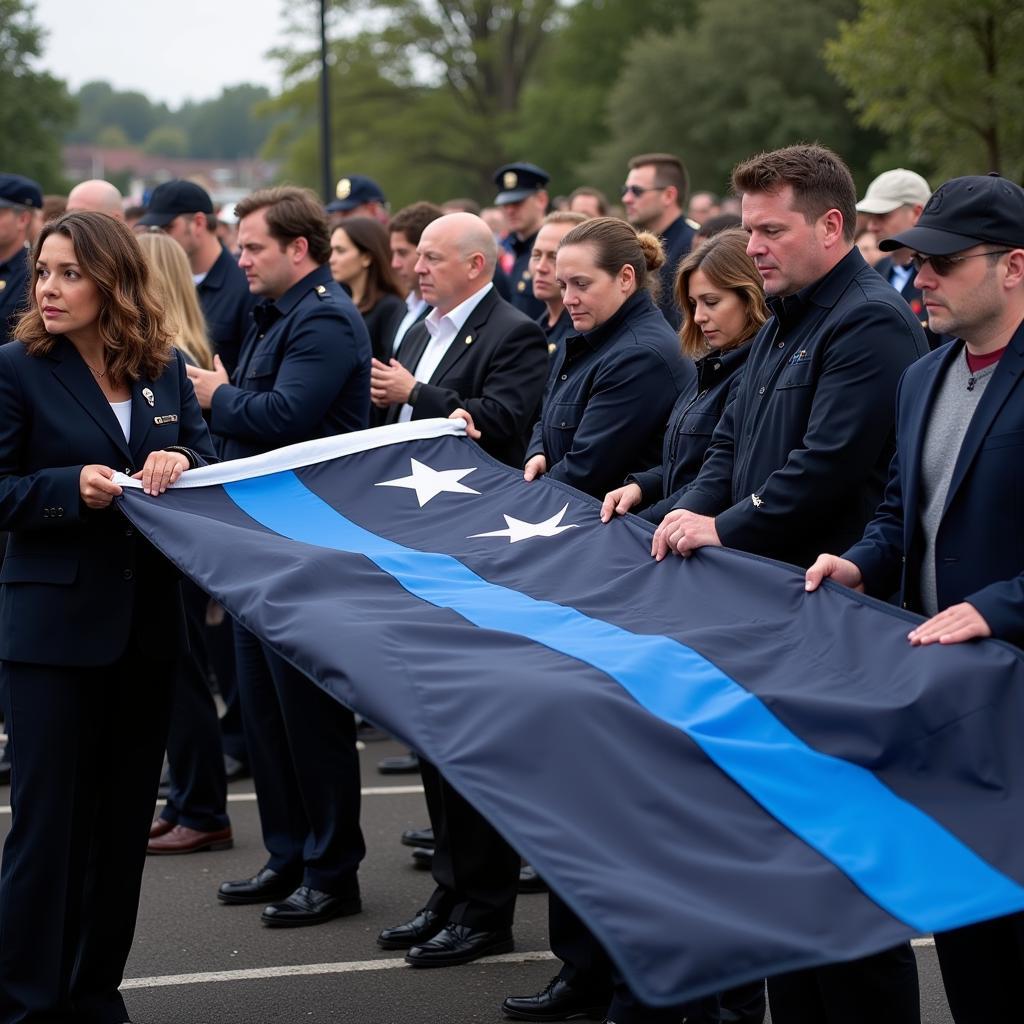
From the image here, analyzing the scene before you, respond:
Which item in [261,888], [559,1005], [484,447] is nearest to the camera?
[559,1005]

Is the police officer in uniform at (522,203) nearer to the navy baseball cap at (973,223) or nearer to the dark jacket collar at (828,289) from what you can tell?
the dark jacket collar at (828,289)

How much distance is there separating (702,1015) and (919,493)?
5.09 feet

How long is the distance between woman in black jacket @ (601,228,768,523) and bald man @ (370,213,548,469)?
46.0 inches

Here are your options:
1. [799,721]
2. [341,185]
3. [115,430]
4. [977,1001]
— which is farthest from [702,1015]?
[341,185]

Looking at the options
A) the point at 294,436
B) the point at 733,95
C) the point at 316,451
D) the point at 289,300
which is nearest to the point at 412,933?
the point at 316,451

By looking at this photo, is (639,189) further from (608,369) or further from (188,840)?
(188,840)

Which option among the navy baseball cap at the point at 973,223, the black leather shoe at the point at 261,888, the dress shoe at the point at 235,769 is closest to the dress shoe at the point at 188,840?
the black leather shoe at the point at 261,888

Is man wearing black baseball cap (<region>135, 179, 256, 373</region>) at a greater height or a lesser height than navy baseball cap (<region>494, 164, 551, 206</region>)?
lesser

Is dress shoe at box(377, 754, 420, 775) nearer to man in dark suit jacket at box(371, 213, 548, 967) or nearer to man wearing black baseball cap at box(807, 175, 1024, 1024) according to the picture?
man in dark suit jacket at box(371, 213, 548, 967)

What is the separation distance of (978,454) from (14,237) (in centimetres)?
607

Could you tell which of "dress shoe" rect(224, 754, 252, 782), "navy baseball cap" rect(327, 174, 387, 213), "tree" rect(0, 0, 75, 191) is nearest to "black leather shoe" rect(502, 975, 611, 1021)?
"dress shoe" rect(224, 754, 252, 782)

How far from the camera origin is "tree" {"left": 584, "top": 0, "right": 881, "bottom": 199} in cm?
3988

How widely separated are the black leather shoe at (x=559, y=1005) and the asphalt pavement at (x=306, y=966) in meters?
0.07

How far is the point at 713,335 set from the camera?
16.3ft
